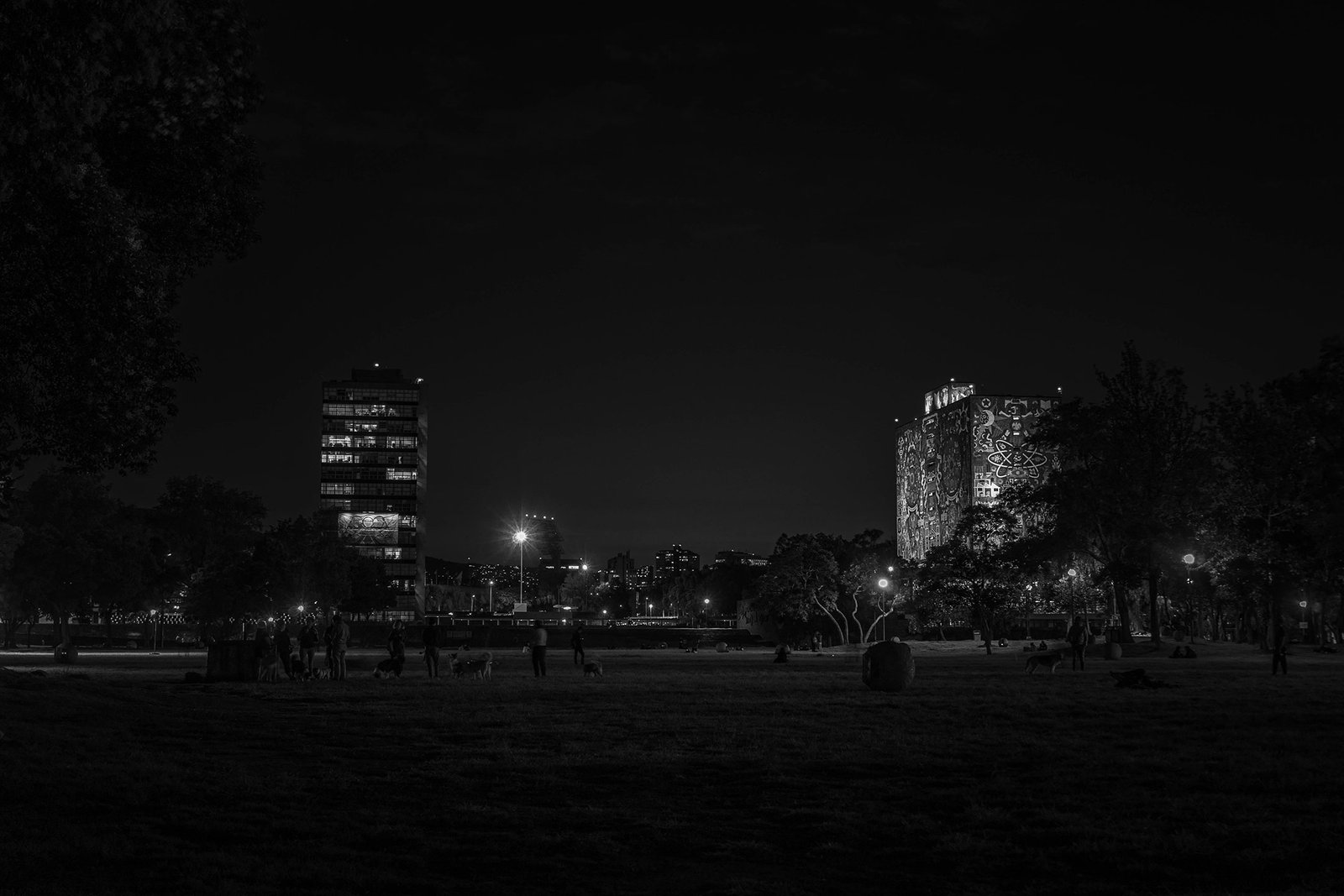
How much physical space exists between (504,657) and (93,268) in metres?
45.9

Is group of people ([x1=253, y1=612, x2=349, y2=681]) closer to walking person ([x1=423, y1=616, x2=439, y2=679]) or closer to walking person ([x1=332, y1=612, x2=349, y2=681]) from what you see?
walking person ([x1=332, y1=612, x2=349, y2=681])

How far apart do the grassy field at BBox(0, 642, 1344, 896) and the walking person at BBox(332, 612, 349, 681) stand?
1032 cm

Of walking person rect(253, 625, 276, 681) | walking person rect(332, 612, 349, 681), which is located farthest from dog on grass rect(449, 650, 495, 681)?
walking person rect(253, 625, 276, 681)

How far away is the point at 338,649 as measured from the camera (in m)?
35.6

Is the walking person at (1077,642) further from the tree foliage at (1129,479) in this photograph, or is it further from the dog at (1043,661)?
the tree foliage at (1129,479)

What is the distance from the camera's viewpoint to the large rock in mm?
30000

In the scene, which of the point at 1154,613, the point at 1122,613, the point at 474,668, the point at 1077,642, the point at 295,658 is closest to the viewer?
the point at 295,658

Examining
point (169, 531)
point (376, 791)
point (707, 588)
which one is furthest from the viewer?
point (707, 588)

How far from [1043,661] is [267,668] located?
25.3 m

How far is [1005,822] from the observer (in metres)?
11.4

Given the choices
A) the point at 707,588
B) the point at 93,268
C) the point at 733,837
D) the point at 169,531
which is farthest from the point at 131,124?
the point at 707,588

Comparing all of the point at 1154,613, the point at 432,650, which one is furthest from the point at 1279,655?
the point at 432,650

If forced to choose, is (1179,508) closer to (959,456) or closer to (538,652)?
(538,652)

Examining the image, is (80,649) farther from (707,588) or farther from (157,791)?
(707,588)
